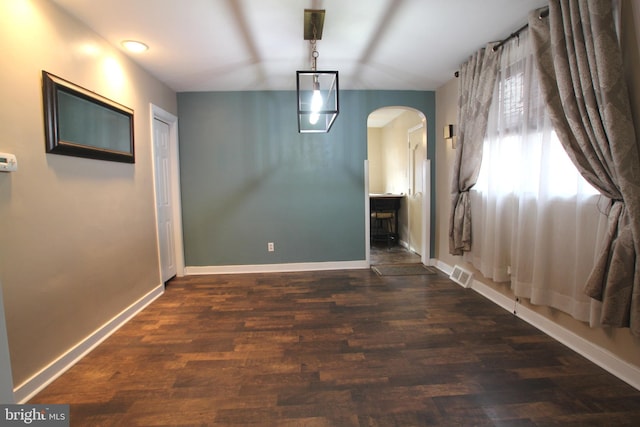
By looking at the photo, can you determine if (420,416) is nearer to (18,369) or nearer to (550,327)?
(550,327)

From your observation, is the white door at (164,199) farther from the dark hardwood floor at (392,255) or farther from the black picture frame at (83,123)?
the dark hardwood floor at (392,255)

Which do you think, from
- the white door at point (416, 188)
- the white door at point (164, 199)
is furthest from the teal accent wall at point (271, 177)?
the white door at point (416, 188)

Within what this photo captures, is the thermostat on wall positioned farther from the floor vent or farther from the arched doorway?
the floor vent

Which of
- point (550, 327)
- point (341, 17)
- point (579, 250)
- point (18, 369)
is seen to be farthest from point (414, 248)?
point (18, 369)

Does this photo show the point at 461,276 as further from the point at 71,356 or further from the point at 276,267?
the point at 71,356

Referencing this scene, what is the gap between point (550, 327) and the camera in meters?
2.21

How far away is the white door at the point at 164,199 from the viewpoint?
335 centimetres

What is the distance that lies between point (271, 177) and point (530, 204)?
9.50 ft

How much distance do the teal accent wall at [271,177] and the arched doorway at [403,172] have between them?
0.30m

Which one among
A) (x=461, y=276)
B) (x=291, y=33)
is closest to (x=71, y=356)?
(x=291, y=33)

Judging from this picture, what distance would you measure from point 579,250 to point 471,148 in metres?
1.38

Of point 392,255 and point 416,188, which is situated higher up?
point 416,188

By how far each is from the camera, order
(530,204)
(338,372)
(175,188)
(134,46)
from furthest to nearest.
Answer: (175,188)
(134,46)
(530,204)
(338,372)

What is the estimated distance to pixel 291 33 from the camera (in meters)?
2.40
